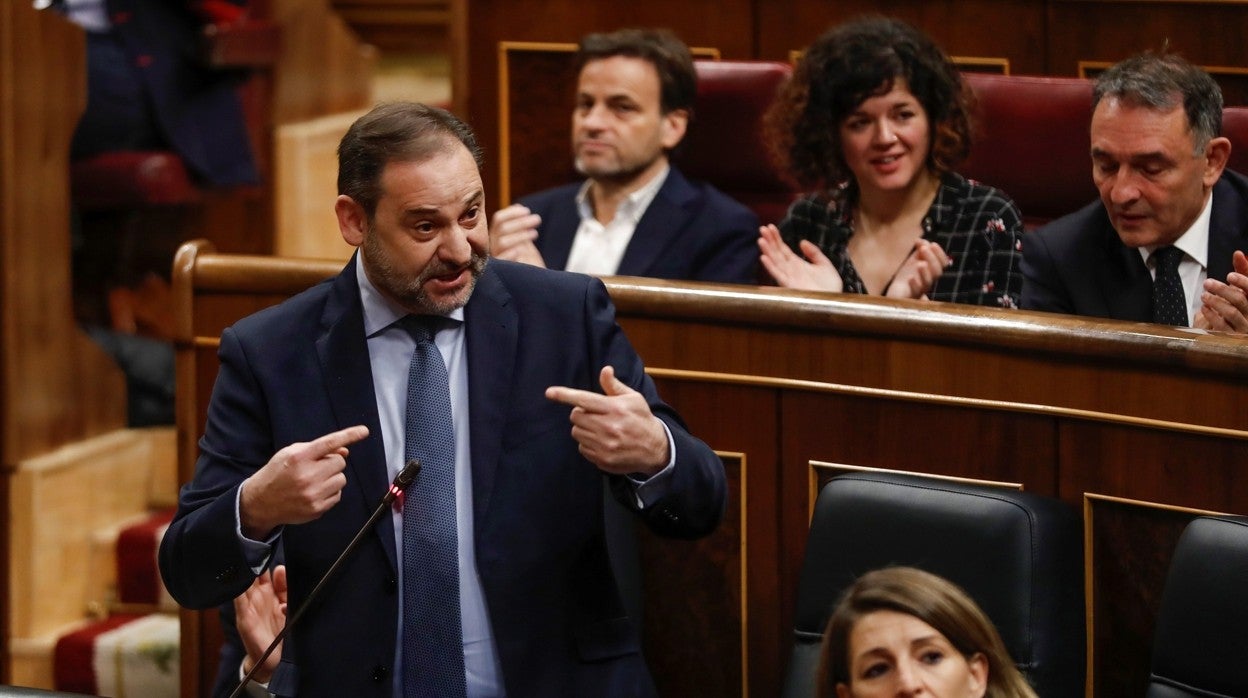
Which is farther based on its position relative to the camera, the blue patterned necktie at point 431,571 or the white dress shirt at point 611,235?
the white dress shirt at point 611,235

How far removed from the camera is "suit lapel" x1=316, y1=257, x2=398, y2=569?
798 millimetres

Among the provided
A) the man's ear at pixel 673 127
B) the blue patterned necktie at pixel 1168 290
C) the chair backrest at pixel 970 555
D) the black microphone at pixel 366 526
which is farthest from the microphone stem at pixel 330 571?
the man's ear at pixel 673 127

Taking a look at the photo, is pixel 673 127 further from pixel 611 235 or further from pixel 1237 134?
pixel 1237 134

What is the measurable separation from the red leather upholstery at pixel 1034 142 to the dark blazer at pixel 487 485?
49cm

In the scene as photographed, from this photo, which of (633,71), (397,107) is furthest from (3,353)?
(397,107)

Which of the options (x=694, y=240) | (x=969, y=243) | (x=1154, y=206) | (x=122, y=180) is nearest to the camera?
(x=1154, y=206)

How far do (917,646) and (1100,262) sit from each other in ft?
1.18

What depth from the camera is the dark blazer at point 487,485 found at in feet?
2.60

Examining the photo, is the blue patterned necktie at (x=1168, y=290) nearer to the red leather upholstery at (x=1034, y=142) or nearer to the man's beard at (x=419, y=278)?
the red leather upholstery at (x=1034, y=142)

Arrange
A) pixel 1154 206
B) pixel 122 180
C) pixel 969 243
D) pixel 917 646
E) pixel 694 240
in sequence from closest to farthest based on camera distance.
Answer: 1. pixel 917 646
2. pixel 1154 206
3. pixel 969 243
4. pixel 694 240
5. pixel 122 180

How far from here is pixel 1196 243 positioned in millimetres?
986

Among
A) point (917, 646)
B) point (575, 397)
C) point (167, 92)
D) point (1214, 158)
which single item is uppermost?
point (167, 92)

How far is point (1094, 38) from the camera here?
1.33m

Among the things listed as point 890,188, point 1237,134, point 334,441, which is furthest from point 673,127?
point 334,441
